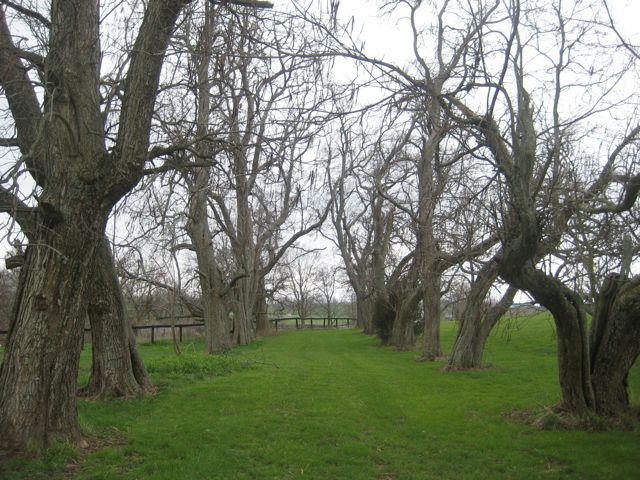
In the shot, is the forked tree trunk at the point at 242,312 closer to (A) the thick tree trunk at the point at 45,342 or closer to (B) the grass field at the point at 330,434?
(B) the grass field at the point at 330,434

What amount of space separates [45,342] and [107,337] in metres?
3.88

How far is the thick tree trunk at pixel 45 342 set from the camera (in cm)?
599

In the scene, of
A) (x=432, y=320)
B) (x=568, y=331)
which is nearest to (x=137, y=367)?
(x=568, y=331)

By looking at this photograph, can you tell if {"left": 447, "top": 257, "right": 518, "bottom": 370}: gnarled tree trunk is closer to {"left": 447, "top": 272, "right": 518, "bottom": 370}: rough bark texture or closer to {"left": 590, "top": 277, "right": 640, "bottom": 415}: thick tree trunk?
{"left": 447, "top": 272, "right": 518, "bottom": 370}: rough bark texture

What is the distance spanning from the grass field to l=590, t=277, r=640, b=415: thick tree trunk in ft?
1.99

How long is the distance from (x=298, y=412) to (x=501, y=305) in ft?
23.7

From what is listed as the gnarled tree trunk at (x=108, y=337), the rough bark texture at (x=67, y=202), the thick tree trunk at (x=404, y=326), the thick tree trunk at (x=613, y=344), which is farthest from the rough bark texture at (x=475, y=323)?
the rough bark texture at (x=67, y=202)

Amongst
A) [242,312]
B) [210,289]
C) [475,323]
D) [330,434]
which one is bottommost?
[330,434]

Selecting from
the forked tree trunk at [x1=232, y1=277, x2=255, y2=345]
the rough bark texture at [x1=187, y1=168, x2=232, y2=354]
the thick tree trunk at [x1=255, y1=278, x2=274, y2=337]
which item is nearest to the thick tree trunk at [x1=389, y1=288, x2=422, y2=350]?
the rough bark texture at [x1=187, y1=168, x2=232, y2=354]

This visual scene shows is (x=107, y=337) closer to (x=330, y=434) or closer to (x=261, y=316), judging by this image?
(x=330, y=434)

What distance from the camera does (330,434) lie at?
793cm

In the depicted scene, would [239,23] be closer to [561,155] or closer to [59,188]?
[59,188]

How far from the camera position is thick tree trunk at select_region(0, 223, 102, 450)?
5.99 m

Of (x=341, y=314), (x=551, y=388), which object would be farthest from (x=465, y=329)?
(x=341, y=314)
